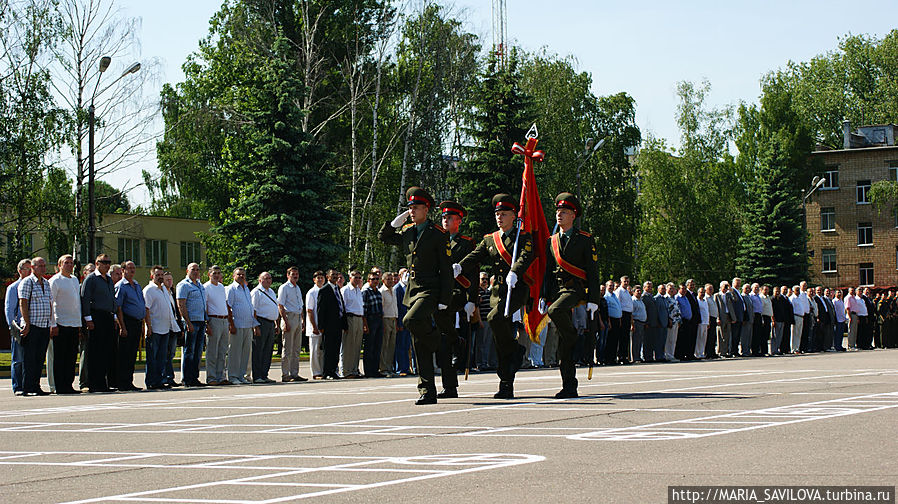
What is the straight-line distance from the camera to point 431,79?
4903 cm

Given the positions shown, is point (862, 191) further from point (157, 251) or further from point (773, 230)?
point (157, 251)

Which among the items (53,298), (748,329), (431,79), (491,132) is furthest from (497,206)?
(431,79)

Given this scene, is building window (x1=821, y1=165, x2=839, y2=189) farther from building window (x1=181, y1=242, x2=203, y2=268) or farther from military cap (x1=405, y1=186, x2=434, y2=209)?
military cap (x1=405, y1=186, x2=434, y2=209)

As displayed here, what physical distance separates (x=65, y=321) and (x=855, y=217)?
69596 millimetres

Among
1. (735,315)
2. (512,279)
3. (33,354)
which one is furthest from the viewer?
(735,315)

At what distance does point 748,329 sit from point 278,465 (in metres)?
25.9

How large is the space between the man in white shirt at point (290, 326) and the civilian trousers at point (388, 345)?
204 centimetres

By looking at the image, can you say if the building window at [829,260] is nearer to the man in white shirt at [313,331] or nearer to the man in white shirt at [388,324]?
the man in white shirt at [388,324]

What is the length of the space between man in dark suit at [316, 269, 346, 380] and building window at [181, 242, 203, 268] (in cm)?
5030

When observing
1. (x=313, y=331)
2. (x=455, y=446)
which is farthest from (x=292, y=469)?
(x=313, y=331)

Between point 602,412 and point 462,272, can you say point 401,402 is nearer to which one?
point 462,272

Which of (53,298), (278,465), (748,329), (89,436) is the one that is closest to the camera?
(278,465)

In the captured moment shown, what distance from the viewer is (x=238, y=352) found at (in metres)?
19.7

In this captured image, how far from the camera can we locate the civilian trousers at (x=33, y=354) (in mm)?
17375
